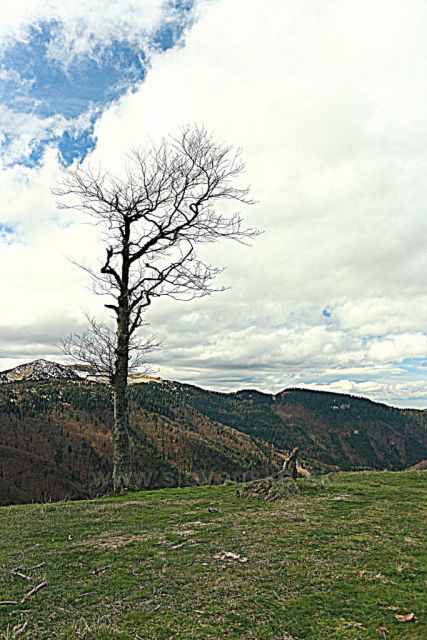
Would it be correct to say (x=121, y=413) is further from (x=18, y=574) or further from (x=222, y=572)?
(x=222, y=572)

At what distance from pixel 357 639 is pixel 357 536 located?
387 centimetres

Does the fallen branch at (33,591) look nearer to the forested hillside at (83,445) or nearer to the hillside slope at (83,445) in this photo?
the hillside slope at (83,445)

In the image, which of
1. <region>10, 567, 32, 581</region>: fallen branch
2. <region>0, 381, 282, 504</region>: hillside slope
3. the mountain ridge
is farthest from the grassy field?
<region>0, 381, 282, 504</region>: hillside slope

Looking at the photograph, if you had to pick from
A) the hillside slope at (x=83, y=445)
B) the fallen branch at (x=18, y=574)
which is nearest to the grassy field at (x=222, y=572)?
the fallen branch at (x=18, y=574)

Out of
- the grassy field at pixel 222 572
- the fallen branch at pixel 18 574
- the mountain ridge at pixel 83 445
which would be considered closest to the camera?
Result: the grassy field at pixel 222 572

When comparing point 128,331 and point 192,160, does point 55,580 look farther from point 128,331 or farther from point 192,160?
point 192,160

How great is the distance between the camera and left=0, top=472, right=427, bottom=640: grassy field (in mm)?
4859

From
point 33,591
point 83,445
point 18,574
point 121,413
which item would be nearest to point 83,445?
point 83,445

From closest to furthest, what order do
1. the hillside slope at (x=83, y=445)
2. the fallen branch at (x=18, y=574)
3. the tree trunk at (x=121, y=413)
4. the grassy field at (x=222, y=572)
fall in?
the grassy field at (x=222, y=572) < the fallen branch at (x=18, y=574) < the tree trunk at (x=121, y=413) < the hillside slope at (x=83, y=445)

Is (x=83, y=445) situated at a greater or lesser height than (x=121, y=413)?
lesser

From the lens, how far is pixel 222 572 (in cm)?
643

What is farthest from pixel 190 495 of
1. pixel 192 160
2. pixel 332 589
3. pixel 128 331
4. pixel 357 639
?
pixel 192 160

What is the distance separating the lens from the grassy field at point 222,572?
486 cm

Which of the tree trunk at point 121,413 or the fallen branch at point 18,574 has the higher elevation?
the tree trunk at point 121,413
